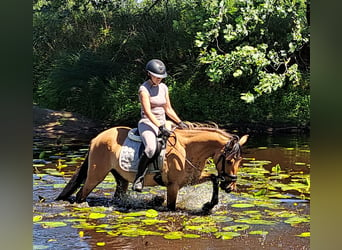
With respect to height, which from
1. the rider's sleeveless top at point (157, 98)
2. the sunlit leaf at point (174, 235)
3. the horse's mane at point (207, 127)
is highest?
the rider's sleeveless top at point (157, 98)

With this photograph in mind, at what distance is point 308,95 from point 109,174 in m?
1.72

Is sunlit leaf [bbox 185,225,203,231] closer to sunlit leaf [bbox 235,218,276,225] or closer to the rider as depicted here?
sunlit leaf [bbox 235,218,276,225]

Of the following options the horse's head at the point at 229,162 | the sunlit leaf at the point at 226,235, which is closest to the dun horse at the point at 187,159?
the horse's head at the point at 229,162

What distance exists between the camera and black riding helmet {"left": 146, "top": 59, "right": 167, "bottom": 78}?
14.2 feet

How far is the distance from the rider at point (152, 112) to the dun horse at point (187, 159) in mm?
74

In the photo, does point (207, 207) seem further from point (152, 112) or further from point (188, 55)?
point (188, 55)

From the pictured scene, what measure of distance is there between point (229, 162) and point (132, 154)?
0.74 meters

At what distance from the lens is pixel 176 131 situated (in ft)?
14.1

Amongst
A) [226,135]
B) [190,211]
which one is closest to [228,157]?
[226,135]

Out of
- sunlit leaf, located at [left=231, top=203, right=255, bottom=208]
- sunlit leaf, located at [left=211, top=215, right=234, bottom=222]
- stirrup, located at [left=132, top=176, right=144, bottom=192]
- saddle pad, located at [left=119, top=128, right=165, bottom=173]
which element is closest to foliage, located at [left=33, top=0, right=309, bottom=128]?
saddle pad, located at [left=119, top=128, right=165, bottom=173]

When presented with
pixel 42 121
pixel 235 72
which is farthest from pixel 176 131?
pixel 42 121

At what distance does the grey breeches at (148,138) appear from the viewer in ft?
13.7

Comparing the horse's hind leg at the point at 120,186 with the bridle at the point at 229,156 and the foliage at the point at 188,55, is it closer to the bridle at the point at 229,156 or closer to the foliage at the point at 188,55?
the foliage at the point at 188,55
